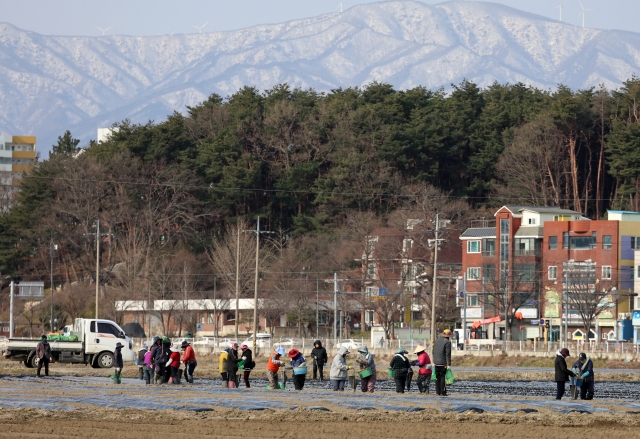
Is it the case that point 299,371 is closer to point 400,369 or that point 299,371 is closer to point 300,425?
point 400,369

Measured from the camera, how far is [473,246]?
7738 cm

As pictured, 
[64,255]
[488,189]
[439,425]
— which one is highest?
[488,189]

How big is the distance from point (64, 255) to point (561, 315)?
136ft

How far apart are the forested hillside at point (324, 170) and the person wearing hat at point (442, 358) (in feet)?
181

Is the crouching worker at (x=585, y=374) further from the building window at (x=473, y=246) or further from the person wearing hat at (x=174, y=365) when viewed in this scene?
the building window at (x=473, y=246)

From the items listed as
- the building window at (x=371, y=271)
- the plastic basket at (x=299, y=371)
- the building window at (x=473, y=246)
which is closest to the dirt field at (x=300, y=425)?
the plastic basket at (x=299, y=371)

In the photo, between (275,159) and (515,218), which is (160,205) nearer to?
(275,159)

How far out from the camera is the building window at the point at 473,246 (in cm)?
7706

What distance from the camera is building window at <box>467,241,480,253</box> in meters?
77.1

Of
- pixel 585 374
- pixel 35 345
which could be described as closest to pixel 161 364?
pixel 585 374

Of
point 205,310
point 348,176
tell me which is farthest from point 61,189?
point 348,176

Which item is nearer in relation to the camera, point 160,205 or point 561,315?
point 561,315

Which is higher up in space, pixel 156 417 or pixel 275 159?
pixel 275 159

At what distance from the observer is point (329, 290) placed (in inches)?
3164
